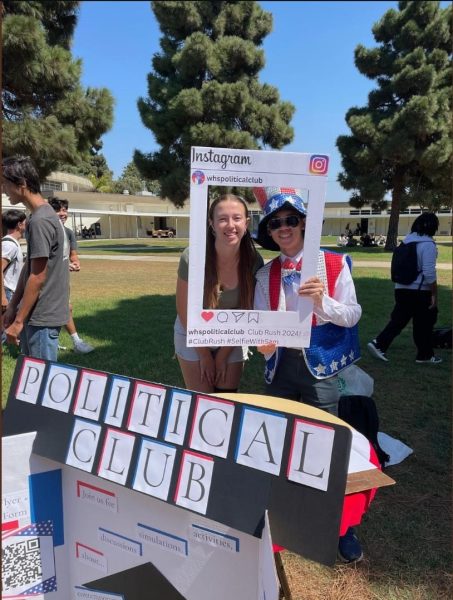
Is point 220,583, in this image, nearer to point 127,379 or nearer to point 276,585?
point 276,585

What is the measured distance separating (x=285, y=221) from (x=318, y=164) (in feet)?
1.03

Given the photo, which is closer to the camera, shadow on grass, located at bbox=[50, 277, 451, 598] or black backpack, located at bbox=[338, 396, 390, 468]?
shadow on grass, located at bbox=[50, 277, 451, 598]

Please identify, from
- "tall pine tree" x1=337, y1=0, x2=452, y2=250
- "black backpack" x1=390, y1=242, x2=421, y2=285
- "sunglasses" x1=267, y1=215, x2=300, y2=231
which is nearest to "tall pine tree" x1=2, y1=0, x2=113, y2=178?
"black backpack" x1=390, y1=242, x2=421, y2=285

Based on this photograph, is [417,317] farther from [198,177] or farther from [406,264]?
[198,177]

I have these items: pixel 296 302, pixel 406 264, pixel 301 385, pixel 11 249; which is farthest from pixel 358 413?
pixel 11 249

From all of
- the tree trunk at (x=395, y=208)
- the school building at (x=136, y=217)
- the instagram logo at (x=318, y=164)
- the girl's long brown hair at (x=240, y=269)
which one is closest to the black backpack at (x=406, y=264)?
the girl's long brown hair at (x=240, y=269)

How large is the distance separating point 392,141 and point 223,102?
28.0 ft

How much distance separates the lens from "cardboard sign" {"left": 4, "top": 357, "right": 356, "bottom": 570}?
1407 millimetres

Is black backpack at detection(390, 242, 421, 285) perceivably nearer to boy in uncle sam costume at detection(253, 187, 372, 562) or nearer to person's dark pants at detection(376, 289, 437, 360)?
person's dark pants at detection(376, 289, 437, 360)

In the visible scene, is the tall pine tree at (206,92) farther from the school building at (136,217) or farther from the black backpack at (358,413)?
the black backpack at (358,413)

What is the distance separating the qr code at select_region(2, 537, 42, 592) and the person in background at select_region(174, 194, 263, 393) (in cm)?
108

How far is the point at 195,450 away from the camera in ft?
5.14

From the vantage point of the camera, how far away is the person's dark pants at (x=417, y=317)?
530cm

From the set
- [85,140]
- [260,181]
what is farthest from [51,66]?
[260,181]
